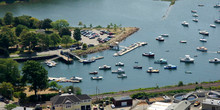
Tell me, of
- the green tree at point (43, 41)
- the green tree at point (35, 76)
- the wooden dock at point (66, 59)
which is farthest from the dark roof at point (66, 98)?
the green tree at point (43, 41)

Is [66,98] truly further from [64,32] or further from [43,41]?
[64,32]

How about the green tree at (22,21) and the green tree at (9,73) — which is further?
the green tree at (22,21)

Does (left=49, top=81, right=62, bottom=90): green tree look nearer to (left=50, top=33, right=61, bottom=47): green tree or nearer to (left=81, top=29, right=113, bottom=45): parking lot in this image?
(left=50, top=33, right=61, bottom=47): green tree

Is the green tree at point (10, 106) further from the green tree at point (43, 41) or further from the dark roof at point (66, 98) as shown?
the green tree at point (43, 41)

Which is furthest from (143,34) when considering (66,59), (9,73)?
(9,73)

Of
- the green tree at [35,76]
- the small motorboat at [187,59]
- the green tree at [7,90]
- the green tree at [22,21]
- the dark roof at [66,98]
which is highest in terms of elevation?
the green tree at [22,21]

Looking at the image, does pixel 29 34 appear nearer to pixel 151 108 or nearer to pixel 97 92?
pixel 97 92
